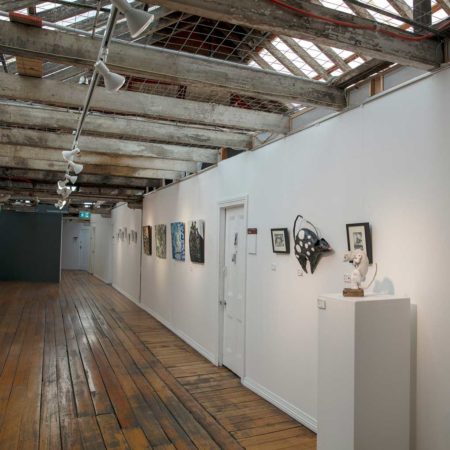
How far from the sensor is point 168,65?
2775 mm

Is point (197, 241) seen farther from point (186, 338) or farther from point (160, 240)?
point (160, 240)

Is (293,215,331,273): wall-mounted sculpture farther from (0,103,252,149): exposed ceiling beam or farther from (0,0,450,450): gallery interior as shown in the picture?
(0,103,252,149): exposed ceiling beam

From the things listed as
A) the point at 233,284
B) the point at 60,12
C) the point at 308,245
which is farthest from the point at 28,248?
the point at 308,245

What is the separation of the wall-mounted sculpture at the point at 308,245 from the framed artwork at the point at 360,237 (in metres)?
0.27

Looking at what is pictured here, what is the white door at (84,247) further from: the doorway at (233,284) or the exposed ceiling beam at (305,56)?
the exposed ceiling beam at (305,56)

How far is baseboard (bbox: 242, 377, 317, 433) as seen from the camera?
349 centimetres

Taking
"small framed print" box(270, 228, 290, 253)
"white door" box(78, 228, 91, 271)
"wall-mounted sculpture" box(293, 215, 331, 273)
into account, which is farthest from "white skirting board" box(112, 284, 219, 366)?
"white door" box(78, 228, 91, 271)

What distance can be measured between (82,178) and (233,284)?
428cm

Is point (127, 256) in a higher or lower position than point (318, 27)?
lower

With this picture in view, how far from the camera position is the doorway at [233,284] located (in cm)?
476

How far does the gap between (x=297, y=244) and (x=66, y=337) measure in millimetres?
4462

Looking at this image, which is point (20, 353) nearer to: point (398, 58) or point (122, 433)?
point (122, 433)

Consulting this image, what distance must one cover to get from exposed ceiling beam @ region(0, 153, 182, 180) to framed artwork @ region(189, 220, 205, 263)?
1.29 metres

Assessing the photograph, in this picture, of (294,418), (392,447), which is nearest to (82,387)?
(294,418)
